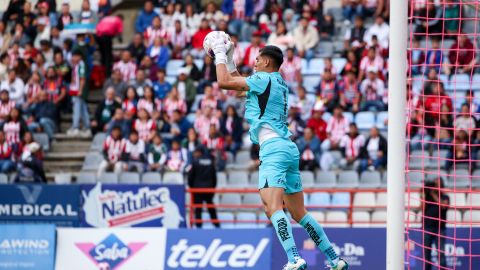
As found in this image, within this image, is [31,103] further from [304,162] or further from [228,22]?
[304,162]

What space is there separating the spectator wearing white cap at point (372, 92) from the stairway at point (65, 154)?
529 centimetres

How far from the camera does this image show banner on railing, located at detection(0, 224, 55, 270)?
46.3ft

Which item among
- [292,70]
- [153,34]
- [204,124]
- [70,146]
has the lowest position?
[70,146]

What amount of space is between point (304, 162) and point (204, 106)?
7.59 feet

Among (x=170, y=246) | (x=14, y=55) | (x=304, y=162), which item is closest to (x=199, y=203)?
(x=304, y=162)

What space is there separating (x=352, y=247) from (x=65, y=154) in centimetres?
835

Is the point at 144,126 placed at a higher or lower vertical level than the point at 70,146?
higher

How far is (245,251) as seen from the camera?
13.9 metres

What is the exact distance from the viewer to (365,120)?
786 inches

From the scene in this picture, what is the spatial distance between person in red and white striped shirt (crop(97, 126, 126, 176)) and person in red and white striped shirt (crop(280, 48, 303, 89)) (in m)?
3.18

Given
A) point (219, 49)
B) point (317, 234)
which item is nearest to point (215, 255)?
point (317, 234)

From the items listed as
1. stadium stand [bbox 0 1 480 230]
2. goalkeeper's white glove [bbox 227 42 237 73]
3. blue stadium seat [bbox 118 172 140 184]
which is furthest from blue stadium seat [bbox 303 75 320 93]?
goalkeeper's white glove [bbox 227 42 237 73]

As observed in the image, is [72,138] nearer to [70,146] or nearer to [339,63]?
[70,146]

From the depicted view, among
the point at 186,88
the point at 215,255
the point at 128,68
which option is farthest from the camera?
the point at 128,68
